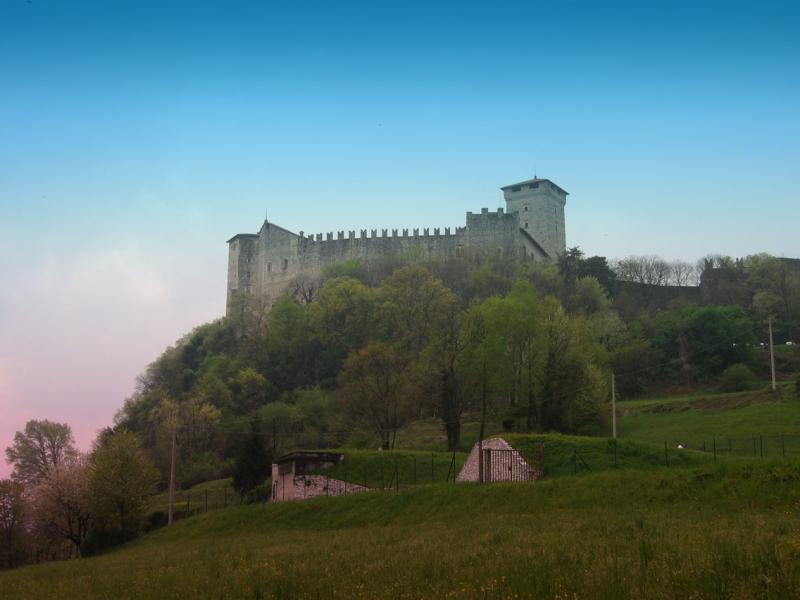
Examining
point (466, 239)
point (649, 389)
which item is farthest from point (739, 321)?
point (466, 239)

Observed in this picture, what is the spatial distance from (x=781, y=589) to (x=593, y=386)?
128 ft

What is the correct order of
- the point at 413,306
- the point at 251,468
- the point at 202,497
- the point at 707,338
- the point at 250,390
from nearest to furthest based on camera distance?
Result: 1. the point at 251,468
2. the point at 202,497
3. the point at 707,338
4. the point at 413,306
5. the point at 250,390

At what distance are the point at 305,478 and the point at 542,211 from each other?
221 ft

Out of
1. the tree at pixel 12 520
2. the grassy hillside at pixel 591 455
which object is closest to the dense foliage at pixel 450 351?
the tree at pixel 12 520

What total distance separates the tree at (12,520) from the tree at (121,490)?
684 centimetres

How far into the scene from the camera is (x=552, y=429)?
46.3 m

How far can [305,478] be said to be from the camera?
3562 centimetres

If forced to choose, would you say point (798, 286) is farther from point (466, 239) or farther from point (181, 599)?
point (181, 599)

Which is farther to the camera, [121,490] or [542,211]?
[542,211]

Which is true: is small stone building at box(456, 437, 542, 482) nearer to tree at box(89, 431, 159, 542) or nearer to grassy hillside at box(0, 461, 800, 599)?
grassy hillside at box(0, 461, 800, 599)

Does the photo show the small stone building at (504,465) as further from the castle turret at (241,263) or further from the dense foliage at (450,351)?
the castle turret at (241,263)

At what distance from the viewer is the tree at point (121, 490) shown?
127 feet

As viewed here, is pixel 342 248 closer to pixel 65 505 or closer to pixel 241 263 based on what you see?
pixel 241 263

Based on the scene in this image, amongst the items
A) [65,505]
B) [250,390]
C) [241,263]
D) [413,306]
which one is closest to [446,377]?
[413,306]
